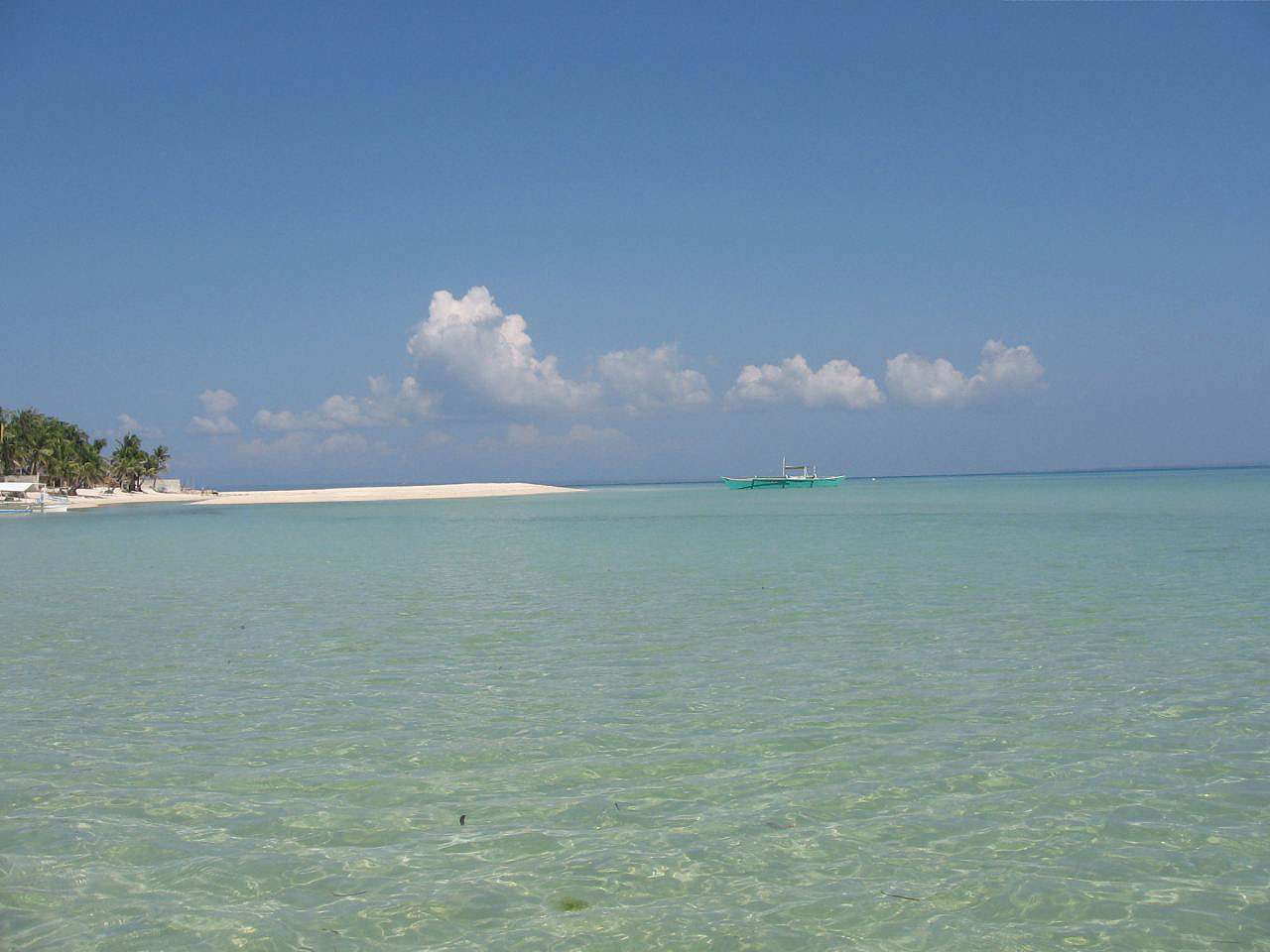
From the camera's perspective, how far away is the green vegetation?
358 feet

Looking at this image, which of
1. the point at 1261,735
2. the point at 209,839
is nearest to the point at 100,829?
the point at 209,839

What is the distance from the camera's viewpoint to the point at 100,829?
673cm

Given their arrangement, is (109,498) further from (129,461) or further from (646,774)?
(646,774)

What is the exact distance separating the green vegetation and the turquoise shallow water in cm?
10655

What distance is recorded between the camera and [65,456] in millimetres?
110312

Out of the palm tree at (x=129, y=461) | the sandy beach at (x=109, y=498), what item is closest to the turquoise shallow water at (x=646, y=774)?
the sandy beach at (x=109, y=498)

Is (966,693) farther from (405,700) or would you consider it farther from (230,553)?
(230,553)

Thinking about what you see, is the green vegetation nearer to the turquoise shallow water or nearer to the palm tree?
the palm tree

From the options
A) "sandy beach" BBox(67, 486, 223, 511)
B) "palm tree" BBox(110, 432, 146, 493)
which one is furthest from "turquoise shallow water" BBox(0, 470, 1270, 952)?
"palm tree" BBox(110, 432, 146, 493)

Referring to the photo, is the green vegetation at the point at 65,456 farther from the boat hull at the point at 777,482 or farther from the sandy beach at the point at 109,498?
the boat hull at the point at 777,482

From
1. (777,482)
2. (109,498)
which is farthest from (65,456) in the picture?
(777,482)

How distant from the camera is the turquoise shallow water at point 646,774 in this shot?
537 centimetres

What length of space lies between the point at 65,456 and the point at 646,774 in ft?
401

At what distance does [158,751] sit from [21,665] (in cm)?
576
